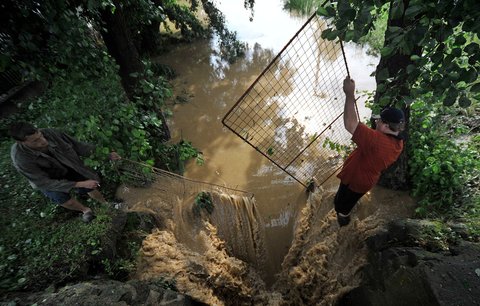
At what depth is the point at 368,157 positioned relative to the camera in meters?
2.37

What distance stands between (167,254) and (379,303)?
215 centimetres

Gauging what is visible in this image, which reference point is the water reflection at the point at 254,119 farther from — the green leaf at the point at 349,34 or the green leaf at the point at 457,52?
the green leaf at the point at 457,52

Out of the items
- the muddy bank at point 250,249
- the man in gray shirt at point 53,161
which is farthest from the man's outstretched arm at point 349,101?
the man in gray shirt at point 53,161

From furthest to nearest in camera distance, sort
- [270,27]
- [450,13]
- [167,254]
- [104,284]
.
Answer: [270,27]
[167,254]
[104,284]
[450,13]

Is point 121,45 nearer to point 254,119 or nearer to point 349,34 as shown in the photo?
point 254,119

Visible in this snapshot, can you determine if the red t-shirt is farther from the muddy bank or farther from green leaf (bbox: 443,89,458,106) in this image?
green leaf (bbox: 443,89,458,106)

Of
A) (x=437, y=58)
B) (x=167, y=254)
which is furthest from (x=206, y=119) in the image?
(x=437, y=58)

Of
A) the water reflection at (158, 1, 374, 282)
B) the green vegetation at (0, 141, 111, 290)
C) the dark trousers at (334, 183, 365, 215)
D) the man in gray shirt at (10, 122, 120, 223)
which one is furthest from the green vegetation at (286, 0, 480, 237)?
the green vegetation at (0, 141, 111, 290)

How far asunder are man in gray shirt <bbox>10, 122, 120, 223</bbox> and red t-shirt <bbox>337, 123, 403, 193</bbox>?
2292 millimetres

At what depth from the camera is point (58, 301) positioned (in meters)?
2.13

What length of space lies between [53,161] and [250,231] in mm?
2543

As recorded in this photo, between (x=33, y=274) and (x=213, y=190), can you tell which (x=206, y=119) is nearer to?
(x=213, y=190)

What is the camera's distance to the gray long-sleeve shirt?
2.50 meters

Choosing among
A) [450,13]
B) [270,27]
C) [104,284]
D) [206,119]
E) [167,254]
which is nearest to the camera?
[450,13]
